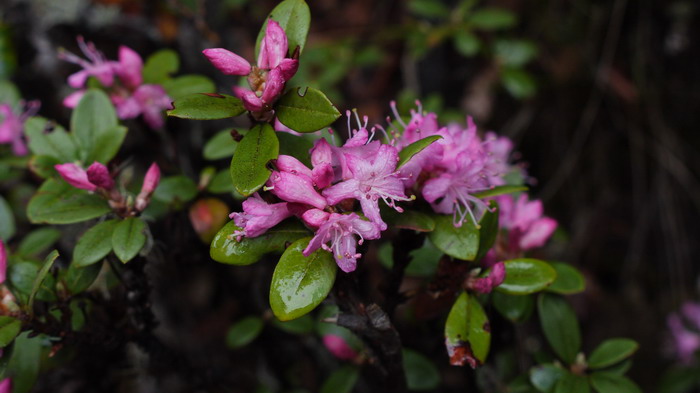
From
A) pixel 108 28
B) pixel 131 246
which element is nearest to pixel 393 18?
pixel 108 28

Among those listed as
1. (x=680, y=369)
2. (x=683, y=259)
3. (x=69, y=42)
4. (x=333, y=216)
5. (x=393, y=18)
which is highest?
(x=333, y=216)

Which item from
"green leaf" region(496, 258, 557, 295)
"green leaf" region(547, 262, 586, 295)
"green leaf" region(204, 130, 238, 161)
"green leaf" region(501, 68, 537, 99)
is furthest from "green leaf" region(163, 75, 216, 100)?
"green leaf" region(501, 68, 537, 99)

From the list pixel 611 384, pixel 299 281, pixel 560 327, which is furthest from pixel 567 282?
pixel 299 281

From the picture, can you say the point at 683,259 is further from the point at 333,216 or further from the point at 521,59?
the point at 333,216

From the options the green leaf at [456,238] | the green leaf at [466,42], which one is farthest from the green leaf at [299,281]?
the green leaf at [466,42]

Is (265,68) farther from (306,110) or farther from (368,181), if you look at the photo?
(368,181)

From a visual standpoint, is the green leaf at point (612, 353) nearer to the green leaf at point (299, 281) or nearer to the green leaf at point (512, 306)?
the green leaf at point (512, 306)
